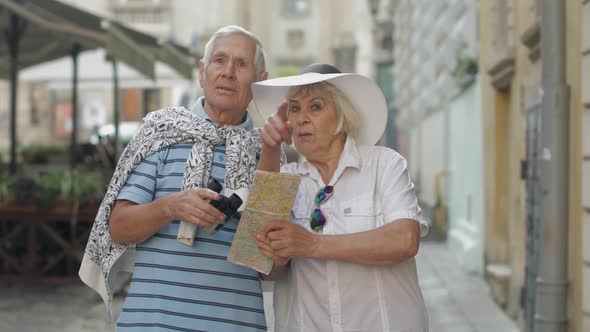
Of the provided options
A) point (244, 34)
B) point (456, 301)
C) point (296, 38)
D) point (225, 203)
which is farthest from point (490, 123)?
point (296, 38)

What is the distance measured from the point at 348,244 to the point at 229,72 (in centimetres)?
72

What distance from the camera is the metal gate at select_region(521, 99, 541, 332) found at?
6.49 meters

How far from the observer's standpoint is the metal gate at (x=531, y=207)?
6492 millimetres

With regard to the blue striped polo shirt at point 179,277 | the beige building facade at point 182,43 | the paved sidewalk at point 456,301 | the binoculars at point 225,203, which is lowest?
the paved sidewalk at point 456,301

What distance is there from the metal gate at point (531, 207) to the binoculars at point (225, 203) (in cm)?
431

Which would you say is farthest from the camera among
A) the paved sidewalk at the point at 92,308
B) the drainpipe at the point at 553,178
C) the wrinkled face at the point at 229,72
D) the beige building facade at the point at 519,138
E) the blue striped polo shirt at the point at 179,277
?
the paved sidewalk at the point at 92,308

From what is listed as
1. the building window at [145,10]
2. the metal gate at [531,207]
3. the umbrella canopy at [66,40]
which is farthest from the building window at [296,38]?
the metal gate at [531,207]

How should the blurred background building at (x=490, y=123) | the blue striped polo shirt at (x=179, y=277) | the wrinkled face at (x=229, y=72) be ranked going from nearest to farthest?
the blue striped polo shirt at (x=179, y=277), the wrinkled face at (x=229, y=72), the blurred background building at (x=490, y=123)

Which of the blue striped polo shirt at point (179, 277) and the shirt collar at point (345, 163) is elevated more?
the shirt collar at point (345, 163)

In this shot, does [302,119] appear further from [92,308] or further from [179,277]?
[92,308]

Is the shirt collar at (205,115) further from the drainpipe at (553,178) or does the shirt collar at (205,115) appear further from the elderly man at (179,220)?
the drainpipe at (553,178)

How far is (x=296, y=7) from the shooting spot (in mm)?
43250

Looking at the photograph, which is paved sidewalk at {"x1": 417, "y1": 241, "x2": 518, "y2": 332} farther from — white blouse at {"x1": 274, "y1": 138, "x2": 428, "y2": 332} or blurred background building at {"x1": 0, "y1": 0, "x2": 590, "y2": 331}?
white blouse at {"x1": 274, "y1": 138, "x2": 428, "y2": 332}

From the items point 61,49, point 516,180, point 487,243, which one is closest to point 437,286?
point 487,243
